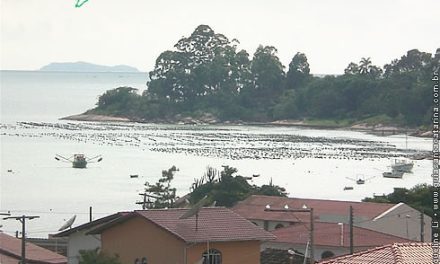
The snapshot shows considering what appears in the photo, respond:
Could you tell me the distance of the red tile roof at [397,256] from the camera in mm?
7273

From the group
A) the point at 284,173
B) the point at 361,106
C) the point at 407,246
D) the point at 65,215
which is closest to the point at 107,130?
the point at 361,106

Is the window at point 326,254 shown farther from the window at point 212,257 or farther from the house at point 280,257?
the window at point 212,257

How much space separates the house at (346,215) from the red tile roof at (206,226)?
7.38 metres

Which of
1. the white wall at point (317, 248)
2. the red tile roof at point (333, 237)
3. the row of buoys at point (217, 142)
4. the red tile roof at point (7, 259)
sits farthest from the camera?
the row of buoys at point (217, 142)

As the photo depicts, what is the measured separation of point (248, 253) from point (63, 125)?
71.8m

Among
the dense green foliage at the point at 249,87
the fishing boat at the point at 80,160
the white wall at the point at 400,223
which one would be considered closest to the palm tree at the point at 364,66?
the dense green foliage at the point at 249,87

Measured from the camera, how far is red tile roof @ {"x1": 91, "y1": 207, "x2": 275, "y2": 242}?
13984 mm

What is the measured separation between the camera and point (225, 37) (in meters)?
98.2

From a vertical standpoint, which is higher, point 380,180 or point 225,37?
point 225,37

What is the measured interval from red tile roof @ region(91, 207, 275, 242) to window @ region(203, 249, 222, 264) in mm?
162

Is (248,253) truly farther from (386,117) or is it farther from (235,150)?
(386,117)

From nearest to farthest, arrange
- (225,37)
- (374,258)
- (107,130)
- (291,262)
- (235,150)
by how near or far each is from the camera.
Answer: (374,258)
(291,262)
(235,150)
(107,130)
(225,37)

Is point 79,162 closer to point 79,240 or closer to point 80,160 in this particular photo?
point 80,160

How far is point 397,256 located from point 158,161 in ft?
146
